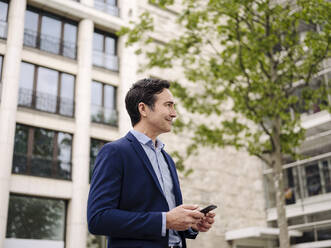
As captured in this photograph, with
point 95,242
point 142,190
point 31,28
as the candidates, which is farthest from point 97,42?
point 142,190

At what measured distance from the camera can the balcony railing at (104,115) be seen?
19.2 m

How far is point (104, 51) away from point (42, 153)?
6.30 m

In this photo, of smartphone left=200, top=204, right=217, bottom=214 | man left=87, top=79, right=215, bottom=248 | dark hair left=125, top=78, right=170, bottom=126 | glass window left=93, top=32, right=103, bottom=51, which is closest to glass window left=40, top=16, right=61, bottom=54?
glass window left=93, top=32, right=103, bottom=51

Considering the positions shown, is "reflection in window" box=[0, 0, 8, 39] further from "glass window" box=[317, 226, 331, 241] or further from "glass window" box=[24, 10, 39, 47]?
"glass window" box=[317, 226, 331, 241]

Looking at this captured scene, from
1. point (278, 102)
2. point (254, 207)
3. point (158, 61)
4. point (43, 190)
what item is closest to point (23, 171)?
point (43, 190)

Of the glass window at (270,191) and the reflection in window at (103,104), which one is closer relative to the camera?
the reflection in window at (103,104)

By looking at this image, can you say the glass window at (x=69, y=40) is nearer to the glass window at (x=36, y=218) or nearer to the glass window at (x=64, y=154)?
the glass window at (x=64, y=154)

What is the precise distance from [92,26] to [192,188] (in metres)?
9.25

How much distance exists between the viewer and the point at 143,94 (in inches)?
98.4

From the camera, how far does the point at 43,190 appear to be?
54.2ft

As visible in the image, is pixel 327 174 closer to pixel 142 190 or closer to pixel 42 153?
pixel 42 153

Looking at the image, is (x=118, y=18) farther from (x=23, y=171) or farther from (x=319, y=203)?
(x=319, y=203)

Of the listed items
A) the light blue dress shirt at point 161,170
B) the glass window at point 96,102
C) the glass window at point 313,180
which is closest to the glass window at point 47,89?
the glass window at point 96,102

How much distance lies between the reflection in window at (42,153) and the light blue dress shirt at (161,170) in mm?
14840
